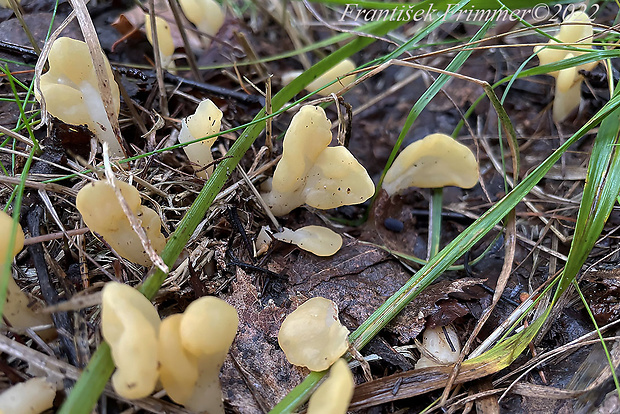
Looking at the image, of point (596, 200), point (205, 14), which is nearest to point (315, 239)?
point (596, 200)

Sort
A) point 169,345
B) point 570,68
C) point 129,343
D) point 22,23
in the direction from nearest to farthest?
point 129,343, point 169,345, point 22,23, point 570,68

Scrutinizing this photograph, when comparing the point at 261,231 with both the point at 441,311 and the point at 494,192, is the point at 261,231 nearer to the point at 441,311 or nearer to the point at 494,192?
the point at 441,311

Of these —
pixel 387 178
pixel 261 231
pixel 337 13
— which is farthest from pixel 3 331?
pixel 337 13

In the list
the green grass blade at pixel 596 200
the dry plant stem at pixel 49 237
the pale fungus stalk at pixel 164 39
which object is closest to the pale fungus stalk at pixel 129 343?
the dry plant stem at pixel 49 237

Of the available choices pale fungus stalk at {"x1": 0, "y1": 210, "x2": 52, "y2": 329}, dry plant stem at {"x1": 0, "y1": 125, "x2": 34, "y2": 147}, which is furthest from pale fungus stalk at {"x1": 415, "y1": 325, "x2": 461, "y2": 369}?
dry plant stem at {"x1": 0, "y1": 125, "x2": 34, "y2": 147}

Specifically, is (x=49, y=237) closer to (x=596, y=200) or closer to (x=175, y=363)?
Answer: (x=175, y=363)

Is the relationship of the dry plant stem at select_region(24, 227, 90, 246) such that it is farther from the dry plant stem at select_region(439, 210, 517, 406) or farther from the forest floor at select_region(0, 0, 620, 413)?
the dry plant stem at select_region(439, 210, 517, 406)
